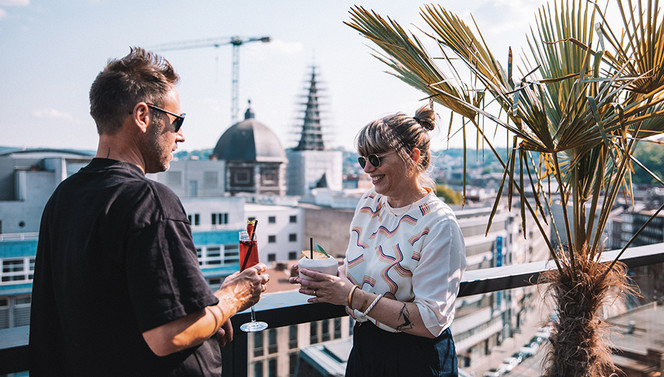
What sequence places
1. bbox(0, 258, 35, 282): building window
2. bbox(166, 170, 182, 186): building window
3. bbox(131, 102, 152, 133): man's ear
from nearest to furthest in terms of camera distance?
1. bbox(131, 102, 152, 133): man's ear
2. bbox(0, 258, 35, 282): building window
3. bbox(166, 170, 182, 186): building window

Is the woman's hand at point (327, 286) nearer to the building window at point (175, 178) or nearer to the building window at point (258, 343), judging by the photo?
the building window at point (258, 343)

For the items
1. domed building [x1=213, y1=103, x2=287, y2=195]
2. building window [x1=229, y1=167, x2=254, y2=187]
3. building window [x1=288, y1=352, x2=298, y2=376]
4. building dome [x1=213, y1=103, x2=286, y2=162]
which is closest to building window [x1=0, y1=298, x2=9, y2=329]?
building window [x1=288, y1=352, x2=298, y2=376]

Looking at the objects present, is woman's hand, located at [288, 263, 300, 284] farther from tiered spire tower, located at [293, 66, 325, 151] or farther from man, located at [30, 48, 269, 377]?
tiered spire tower, located at [293, 66, 325, 151]

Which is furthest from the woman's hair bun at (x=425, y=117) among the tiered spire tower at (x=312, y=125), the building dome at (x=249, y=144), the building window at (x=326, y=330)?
the tiered spire tower at (x=312, y=125)

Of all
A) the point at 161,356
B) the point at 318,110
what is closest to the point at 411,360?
the point at 161,356

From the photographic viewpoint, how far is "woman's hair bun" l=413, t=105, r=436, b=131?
1565 millimetres

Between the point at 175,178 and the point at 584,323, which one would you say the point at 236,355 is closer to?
the point at 584,323

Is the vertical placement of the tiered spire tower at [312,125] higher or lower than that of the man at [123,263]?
higher

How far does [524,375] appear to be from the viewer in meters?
2.37

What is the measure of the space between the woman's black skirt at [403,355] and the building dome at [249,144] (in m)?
52.3

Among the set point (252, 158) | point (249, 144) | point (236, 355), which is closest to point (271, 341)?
point (236, 355)

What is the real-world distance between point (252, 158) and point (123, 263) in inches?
2081

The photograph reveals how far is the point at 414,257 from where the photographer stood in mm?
1403

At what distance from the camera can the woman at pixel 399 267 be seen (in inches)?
53.3
